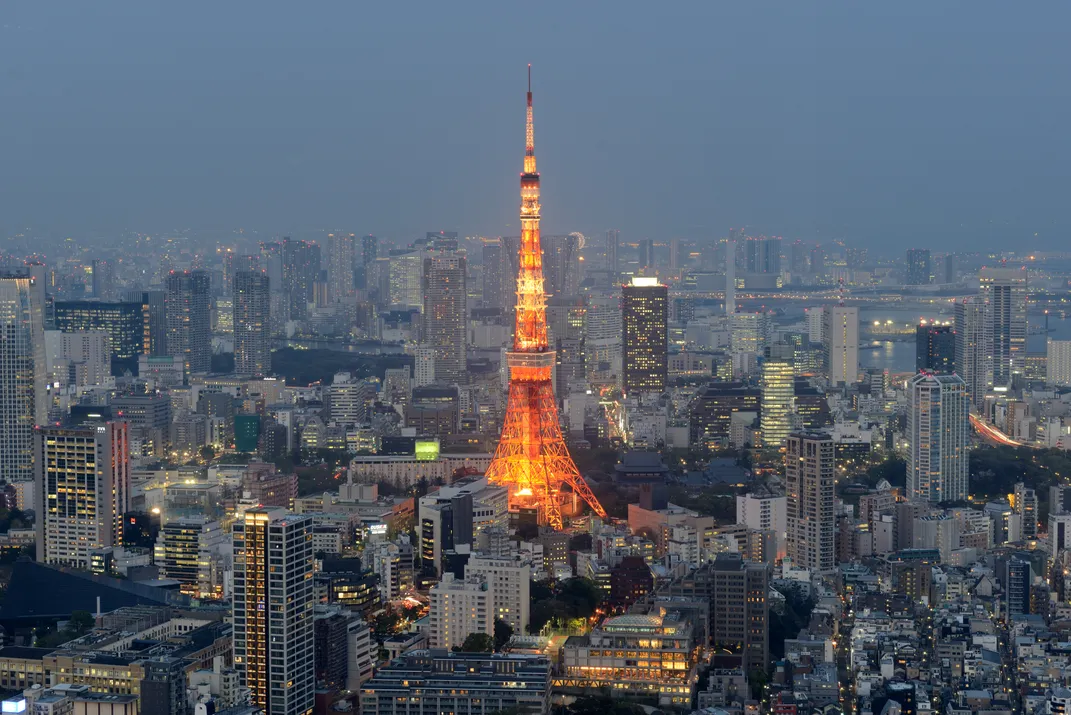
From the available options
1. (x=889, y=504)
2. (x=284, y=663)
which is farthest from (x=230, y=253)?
(x=284, y=663)

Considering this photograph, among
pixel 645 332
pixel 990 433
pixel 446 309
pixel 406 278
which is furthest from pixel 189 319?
pixel 990 433

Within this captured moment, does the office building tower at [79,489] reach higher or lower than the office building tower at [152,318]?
lower

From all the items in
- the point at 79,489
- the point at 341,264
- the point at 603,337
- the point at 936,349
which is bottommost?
the point at 79,489

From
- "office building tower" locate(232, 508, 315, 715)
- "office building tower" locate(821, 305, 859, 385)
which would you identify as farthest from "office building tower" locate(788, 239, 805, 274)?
"office building tower" locate(232, 508, 315, 715)

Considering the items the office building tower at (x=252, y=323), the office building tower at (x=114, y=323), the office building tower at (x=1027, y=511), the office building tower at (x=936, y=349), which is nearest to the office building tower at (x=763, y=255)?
the office building tower at (x=936, y=349)

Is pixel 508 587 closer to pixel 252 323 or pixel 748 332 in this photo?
pixel 252 323

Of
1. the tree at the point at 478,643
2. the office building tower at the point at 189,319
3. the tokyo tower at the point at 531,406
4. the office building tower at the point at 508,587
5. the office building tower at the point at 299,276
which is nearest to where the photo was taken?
the tree at the point at 478,643

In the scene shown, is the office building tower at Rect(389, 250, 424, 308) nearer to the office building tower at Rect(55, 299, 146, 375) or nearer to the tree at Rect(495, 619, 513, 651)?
the office building tower at Rect(55, 299, 146, 375)

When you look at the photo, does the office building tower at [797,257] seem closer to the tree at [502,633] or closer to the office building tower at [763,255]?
the office building tower at [763,255]

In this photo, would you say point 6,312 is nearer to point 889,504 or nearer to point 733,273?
point 889,504
